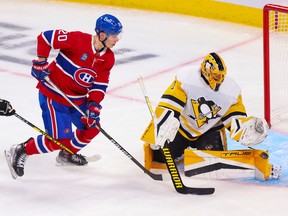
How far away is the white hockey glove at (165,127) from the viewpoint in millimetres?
4672

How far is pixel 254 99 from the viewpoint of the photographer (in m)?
6.11

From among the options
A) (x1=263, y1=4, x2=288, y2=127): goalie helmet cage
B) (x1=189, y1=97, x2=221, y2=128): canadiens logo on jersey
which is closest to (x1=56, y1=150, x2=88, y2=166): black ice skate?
(x1=189, y1=97, x2=221, y2=128): canadiens logo on jersey

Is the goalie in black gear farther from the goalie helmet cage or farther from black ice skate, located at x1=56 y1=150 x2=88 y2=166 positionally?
the goalie helmet cage

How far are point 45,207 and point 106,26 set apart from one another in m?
0.91

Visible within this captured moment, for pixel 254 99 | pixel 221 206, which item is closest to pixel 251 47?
pixel 254 99

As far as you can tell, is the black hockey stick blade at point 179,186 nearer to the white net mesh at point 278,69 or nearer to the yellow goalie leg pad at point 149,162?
the yellow goalie leg pad at point 149,162

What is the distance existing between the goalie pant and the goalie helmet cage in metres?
0.90

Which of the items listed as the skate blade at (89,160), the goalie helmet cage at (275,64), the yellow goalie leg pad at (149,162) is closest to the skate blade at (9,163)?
the skate blade at (89,160)

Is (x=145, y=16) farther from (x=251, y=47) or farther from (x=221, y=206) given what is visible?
(x=221, y=206)

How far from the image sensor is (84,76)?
4750 millimetres

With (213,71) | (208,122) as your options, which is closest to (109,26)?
(213,71)

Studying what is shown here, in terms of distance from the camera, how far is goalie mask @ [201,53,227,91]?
471cm

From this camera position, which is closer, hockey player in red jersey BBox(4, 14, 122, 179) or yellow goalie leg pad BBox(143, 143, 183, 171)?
hockey player in red jersey BBox(4, 14, 122, 179)

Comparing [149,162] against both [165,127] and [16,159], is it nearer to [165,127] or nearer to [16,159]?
[165,127]
